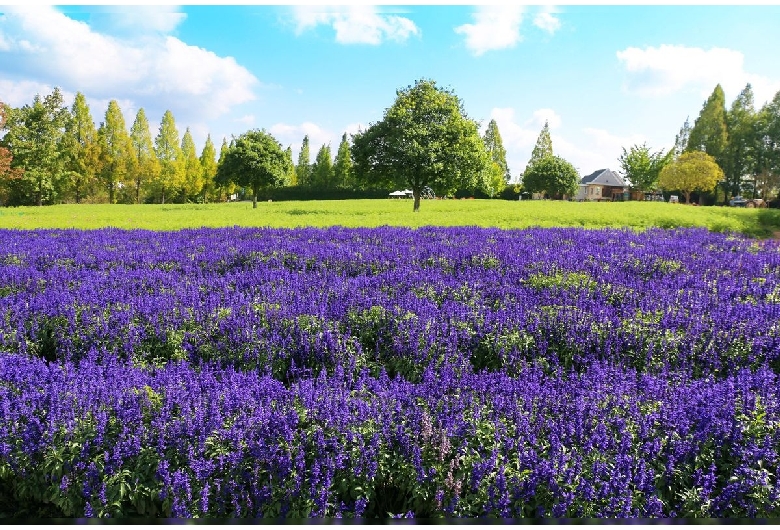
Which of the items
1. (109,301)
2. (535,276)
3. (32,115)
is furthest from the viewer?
(32,115)

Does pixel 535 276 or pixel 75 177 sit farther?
pixel 75 177

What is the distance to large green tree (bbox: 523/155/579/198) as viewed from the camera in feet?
242

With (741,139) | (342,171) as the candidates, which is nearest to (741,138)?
(741,139)

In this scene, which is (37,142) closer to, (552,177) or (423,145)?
(423,145)

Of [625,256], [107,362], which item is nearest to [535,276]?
[625,256]

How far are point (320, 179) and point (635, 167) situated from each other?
49.6 metres

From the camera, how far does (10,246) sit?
38.8 ft

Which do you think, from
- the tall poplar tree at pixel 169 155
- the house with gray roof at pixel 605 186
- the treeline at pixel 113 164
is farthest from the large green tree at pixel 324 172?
the house with gray roof at pixel 605 186

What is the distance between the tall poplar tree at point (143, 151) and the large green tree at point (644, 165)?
69499mm

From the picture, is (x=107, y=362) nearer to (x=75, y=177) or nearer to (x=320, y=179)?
(x=75, y=177)

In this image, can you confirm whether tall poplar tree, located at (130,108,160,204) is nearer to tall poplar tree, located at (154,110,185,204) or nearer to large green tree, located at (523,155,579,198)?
tall poplar tree, located at (154,110,185,204)

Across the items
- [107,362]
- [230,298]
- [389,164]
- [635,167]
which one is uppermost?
[635,167]

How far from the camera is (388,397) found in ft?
12.9

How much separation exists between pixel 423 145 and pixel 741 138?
55.4 m
